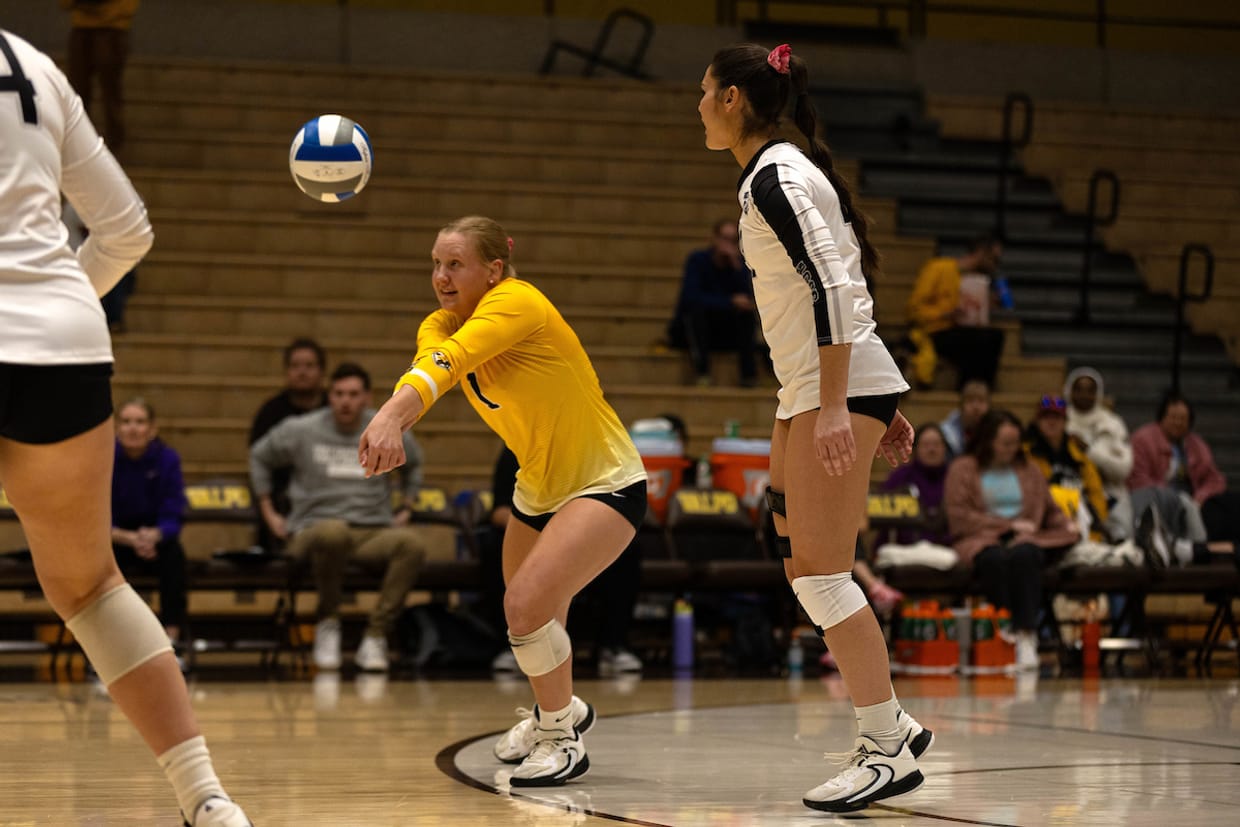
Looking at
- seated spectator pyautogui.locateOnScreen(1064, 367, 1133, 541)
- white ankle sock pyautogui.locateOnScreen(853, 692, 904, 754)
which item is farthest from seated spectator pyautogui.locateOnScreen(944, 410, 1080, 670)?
white ankle sock pyautogui.locateOnScreen(853, 692, 904, 754)

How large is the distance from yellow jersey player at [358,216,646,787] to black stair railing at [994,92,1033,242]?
29.6ft

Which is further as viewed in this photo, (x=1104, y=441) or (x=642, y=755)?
(x=1104, y=441)

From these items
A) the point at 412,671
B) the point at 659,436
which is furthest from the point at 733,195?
the point at 412,671

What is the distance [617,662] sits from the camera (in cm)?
829

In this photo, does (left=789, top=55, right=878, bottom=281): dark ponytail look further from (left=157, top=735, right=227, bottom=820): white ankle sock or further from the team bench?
the team bench

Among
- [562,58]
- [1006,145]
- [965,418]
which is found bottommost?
[965,418]

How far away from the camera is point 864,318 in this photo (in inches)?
160

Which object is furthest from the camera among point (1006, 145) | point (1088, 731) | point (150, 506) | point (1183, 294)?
point (1006, 145)

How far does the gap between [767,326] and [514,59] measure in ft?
35.2

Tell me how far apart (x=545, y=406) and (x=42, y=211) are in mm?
1891

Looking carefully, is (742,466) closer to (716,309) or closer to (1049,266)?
(716,309)

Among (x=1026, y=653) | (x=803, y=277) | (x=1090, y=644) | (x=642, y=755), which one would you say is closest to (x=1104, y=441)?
(x=1090, y=644)

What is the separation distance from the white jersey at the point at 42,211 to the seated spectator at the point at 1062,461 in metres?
7.55

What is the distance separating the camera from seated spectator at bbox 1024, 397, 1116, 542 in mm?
9781
